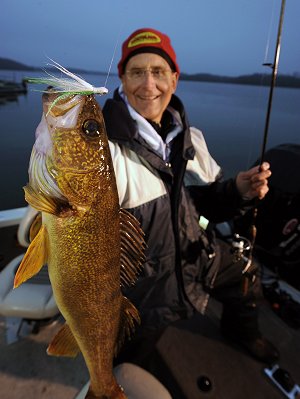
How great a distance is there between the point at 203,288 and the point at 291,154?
201 centimetres

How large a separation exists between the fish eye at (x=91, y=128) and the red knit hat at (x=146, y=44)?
50.6 inches

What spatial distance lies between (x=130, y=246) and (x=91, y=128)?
56 centimetres

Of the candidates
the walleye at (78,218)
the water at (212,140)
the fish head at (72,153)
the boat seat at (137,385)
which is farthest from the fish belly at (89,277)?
the water at (212,140)

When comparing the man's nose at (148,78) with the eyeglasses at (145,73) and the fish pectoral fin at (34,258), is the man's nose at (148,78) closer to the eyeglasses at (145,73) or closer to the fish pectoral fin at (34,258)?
the eyeglasses at (145,73)

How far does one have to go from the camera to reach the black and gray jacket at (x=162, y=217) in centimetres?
187

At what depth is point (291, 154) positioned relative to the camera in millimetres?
3301

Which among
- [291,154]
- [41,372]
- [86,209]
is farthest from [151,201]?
[291,154]

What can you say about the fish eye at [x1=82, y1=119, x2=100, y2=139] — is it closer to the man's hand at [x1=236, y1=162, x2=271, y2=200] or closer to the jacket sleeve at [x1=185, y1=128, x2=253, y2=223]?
the jacket sleeve at [x1=185, y1=128, x2=253, y2=223]

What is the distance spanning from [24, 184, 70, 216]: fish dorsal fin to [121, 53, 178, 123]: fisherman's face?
1.34 meters

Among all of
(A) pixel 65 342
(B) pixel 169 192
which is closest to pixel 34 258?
(A) pixel 65 342

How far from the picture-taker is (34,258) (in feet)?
3.64

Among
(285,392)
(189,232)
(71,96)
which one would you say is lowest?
(285,392)

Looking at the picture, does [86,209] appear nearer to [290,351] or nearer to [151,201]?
[151,201]

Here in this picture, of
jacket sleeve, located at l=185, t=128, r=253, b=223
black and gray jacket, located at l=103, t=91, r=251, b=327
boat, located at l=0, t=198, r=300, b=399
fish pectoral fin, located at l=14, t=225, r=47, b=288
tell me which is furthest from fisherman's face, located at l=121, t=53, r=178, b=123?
boat, located at l=0, t=198, r=300, b=399
